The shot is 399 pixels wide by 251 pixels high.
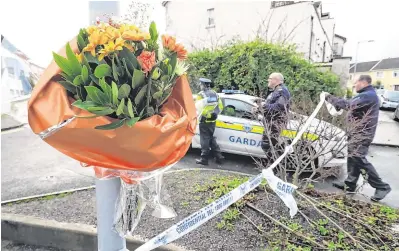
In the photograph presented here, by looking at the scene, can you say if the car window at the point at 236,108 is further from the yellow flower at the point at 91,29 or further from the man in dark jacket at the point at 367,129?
the yellow flower at the point at 91,29

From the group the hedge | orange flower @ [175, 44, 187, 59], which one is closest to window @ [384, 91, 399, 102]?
the hedge

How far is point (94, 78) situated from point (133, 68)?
6.1 inches

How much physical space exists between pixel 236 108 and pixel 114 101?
5067 millimetres

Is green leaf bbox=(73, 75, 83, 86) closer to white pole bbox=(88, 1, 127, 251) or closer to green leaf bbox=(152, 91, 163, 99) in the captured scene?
green leaf bbox=(152, 91, 163, 99)

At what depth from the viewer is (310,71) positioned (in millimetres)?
9062

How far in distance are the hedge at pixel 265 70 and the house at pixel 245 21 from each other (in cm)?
509

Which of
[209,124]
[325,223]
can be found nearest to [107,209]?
[325,223]

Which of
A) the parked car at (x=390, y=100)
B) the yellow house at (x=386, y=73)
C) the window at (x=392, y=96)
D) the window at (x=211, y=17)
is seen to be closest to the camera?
A: the window at (x=211, y=17)

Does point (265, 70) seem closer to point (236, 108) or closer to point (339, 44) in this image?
point (236, 108)

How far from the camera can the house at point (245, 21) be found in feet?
50.6

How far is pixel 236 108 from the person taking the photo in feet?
20.0

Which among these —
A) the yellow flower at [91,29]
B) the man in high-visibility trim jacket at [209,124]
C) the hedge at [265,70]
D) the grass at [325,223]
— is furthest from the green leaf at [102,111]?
the hedge at [265,70]

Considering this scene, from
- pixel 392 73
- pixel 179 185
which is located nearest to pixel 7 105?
pixel 179 185

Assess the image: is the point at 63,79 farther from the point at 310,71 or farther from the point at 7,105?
the point at 310,71
